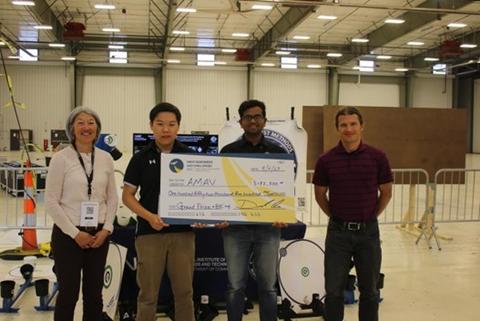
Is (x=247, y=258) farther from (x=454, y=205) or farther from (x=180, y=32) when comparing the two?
(x=180, y=32)

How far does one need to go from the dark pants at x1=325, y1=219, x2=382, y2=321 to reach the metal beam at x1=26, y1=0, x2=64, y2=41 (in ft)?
52.2

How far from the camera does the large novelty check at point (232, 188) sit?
2.97 meters

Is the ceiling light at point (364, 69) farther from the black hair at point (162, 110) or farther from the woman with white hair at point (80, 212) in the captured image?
the woman with white hair at point (80, 212)

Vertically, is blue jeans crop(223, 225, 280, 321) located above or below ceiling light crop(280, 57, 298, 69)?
below

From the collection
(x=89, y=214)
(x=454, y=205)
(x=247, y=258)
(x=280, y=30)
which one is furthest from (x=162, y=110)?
(x=280, y=30)

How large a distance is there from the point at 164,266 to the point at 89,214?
1.79ft

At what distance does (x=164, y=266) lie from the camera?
292cm

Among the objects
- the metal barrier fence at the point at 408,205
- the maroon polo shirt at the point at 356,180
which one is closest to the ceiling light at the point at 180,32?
the metal barrier fence at the point at 408,205

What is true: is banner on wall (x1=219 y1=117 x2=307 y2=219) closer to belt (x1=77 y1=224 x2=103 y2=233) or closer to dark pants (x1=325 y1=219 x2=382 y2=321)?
dark pants (x1=325 y1=219 x2=382 y2=321)

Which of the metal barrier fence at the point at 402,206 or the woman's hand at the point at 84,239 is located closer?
the woman's hand at the point at 84,239

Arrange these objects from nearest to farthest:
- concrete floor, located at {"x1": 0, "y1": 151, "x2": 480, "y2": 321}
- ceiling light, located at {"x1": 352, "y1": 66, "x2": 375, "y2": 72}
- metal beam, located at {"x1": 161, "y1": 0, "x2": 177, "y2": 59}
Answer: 1. concrete floor, located at {"x1": 0, "y1": 151, "x2": 480, "y2": 321}
2. metal beam, located at {"x1": 161, "y1": 0, "x2": 177, "y2": 59}
3. ceiling light, located at {"x1": 352, "y1": 66, "x2": 375, "y2": 72}

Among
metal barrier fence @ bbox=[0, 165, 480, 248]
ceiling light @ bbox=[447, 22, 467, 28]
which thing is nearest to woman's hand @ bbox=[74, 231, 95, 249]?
metal barrier fence @ bbox=[0, 165, 480, 248]

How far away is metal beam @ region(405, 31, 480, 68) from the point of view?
21656mm

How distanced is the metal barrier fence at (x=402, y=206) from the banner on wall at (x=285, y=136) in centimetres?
159
